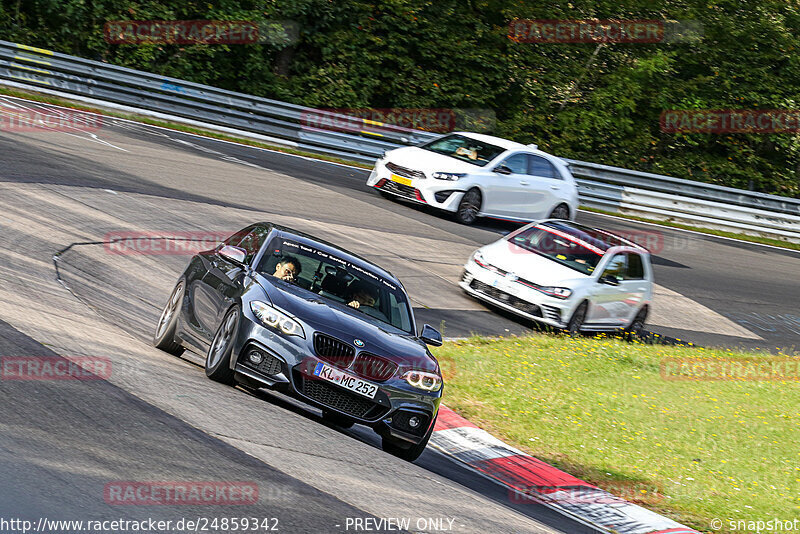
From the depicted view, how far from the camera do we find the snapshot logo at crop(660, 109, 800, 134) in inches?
1441

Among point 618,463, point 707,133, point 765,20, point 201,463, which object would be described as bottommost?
point 618,463

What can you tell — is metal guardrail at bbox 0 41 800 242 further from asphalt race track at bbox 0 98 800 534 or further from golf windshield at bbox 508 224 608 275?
golf windshield at bbox 508 224 608 275

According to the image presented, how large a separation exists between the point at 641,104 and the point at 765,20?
546cm

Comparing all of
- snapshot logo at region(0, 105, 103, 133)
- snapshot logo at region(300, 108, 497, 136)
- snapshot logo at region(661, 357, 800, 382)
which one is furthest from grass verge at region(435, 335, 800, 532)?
snapshot logo at region(300, 108, 497, 136)

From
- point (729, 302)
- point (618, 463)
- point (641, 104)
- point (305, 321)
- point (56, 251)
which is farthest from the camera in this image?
point (641, 104)

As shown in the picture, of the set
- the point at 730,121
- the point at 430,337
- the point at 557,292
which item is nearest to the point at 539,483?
the point at 430,337

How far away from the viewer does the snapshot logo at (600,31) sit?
35750 millimetres

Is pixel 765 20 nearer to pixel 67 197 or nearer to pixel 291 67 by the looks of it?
pixel 291 67

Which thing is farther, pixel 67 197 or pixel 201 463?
pixel 67 197

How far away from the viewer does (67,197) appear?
15359mm

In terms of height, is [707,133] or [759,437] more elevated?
[707,133]

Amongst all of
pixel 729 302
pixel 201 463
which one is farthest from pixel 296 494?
pixel 729 302

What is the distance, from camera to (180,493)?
5645mm

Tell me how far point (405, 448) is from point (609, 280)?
8.91 m
